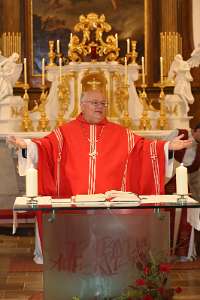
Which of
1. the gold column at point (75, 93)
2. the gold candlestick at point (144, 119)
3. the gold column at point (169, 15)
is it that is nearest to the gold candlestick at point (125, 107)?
the gold candlestick at point (144, 119)

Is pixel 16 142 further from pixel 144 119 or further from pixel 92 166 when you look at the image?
pixel 144 119

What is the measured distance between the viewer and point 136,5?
38.0 feet

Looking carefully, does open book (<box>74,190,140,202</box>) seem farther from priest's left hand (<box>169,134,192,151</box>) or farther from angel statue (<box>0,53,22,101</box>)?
angel statue (<box>0,53,22,101</box>)

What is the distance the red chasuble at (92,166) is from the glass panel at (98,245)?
45.9 inches

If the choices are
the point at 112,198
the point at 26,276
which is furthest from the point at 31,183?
the point at 26,276

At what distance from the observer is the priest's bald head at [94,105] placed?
5953 millimetres

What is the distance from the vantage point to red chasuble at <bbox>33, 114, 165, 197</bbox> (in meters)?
6.10

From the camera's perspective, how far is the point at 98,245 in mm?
4879

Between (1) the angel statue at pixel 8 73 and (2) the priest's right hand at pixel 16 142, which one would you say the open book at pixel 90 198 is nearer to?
(2) the priest's right hand at pixel 16 142

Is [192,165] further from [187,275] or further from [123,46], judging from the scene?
[123,46]

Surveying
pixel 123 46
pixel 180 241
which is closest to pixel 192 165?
pixel 180 241

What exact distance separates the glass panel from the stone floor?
90cm

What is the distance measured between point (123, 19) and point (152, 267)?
24.4ft

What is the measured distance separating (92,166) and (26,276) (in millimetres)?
1253
